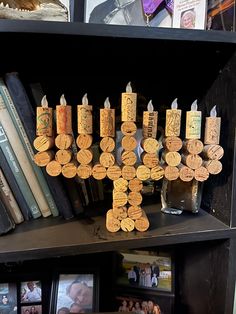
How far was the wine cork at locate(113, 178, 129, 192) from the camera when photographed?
57cm

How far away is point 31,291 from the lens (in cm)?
81

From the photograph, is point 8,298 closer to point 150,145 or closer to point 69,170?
point 69,170

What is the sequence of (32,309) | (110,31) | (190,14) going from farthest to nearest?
(32,309)
(190,14)
(110,31)

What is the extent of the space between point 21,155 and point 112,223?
0.23m

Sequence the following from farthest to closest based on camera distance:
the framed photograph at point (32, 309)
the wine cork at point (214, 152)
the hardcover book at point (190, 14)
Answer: the framed photograph at point (32, 309) → the hardcover book at point (190, 14) → the wine cork at point (214, 152)

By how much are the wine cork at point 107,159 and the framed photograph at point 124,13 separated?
354mm

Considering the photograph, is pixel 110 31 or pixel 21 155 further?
pixel 21 155

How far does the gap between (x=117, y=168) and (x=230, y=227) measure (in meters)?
0.27

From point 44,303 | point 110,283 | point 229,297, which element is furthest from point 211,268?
point 44,303

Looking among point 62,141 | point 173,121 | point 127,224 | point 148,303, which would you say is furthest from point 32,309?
point 173,121

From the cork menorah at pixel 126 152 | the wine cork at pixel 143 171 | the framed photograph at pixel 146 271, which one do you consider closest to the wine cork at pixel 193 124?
the cork menorah at pixel 126 152

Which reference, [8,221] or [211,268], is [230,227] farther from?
[8,221]

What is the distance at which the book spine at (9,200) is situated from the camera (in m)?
0.61

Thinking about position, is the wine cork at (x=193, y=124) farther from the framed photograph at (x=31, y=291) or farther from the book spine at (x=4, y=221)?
the framed photograph at (x=31, y=291)
